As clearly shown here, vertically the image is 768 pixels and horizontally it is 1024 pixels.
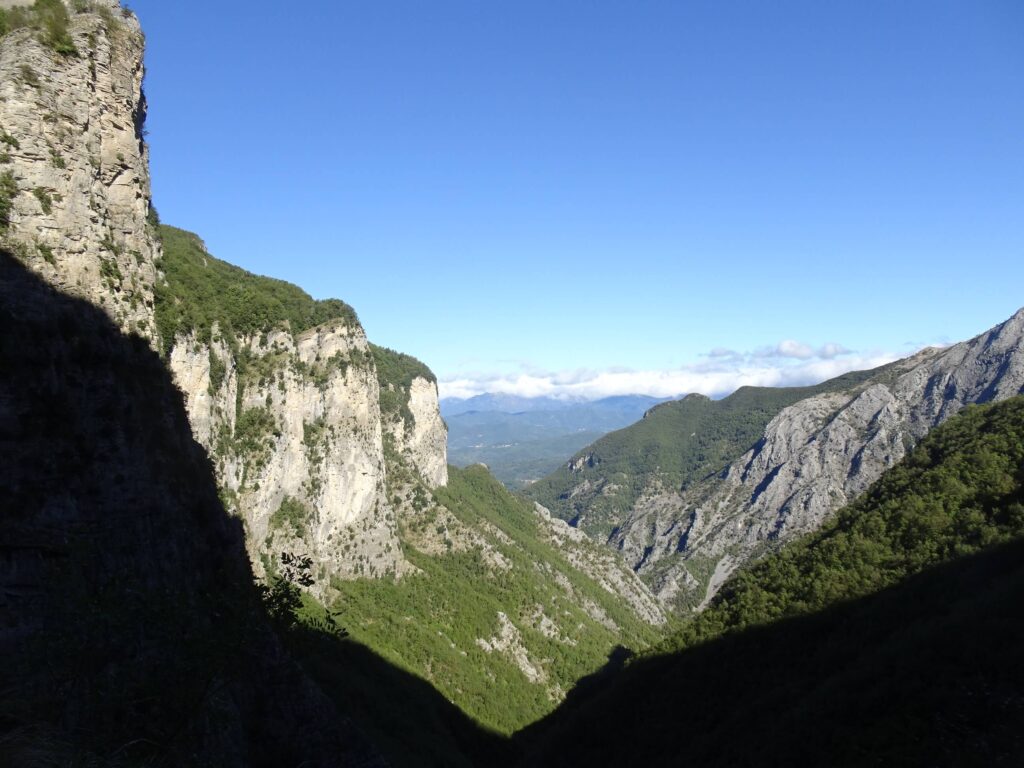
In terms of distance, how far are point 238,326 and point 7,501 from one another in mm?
57088

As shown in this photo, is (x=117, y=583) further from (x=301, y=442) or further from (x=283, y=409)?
(x=301, y=442)

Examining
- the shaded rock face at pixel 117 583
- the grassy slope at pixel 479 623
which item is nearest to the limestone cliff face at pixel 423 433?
the grassy slope at pixel 479 623

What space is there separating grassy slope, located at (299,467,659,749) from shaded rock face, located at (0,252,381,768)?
3829cm

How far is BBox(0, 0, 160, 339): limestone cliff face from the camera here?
24406 mm

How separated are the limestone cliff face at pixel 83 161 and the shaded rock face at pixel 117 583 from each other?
1568 millimetres

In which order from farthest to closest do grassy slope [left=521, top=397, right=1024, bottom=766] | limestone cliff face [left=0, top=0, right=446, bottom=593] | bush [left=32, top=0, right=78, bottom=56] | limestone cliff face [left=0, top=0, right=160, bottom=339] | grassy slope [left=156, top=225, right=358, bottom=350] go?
grassy slope [left=156, top=225, right=358, bottom=350] → bush [left=32, top=0, right=78, bottom=56] → limestone cliff face [left=0, top=0, right=446, bottom=593] → limestone cliff face [left=0, top=0, right=160, bottom=339] → grassy slope [left=521, top=397, right=1024, bottom=766]

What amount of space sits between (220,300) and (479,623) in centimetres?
6277

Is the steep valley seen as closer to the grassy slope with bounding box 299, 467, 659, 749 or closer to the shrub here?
the shrub

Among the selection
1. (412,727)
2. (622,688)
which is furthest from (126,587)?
(412,727)

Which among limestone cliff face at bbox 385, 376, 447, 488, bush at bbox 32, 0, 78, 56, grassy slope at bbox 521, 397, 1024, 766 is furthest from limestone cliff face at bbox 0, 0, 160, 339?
limestone cliff face at bbox 385, 376, 447, 488

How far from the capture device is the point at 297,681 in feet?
101

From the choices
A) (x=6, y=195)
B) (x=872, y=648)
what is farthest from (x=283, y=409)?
(x=872, y=648)

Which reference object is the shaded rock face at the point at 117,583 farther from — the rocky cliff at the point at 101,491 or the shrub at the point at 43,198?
the shrub at the point at 43,198

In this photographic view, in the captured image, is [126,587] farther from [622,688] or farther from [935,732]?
[622,688]
